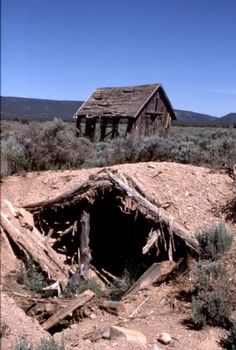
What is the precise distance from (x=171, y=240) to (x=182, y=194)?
39.7 inches

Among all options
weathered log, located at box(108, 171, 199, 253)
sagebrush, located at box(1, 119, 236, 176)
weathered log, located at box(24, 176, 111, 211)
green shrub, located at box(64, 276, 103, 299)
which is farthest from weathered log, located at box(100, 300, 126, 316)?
sagebrush, located at box(1, 119, 236, 176)

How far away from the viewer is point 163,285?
665 cm

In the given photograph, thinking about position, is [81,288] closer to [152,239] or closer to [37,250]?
[37,250]

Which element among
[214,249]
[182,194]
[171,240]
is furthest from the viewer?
[182,194]

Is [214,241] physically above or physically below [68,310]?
above

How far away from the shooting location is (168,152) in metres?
10.6

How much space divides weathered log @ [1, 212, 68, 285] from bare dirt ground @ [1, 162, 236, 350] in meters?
0.28

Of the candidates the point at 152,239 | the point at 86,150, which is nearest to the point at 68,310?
the point at 152,239

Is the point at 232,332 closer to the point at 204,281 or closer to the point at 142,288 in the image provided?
the point at 204,281

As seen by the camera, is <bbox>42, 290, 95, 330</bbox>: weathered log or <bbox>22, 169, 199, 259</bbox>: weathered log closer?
<bbox>42, 290, 95, 330</bbox>: weathered log

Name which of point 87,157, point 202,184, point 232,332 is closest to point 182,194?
point 202,184

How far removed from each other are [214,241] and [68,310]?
215 centimetres

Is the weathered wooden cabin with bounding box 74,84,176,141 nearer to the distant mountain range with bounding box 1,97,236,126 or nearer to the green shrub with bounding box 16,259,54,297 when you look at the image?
the distant mountain range with bounding box 1,97,236,126

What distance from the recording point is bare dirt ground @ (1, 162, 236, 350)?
208 inches
